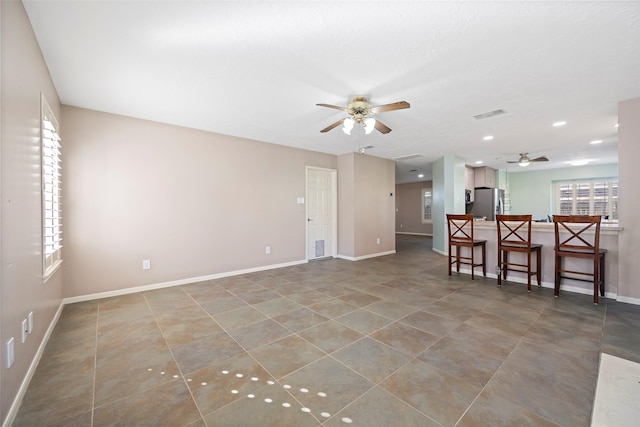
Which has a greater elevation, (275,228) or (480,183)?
(480,183)

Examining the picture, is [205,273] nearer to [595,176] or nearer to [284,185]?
[284,185]

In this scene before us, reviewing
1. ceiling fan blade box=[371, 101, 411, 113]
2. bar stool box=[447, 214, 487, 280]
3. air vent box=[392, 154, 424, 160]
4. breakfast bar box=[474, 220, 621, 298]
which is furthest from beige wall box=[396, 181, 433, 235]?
ceiling fan blade box=[371, 101, 411, 113]

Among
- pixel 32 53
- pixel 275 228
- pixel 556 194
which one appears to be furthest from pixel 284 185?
pixel 556 194

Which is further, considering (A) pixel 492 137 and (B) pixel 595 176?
(B) pixel 595 176

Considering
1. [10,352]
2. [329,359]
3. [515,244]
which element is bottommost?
[329,359]

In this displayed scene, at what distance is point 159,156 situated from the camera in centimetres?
390

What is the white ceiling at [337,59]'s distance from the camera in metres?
1.83

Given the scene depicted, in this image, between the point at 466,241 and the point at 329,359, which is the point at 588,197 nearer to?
the point at 466,241

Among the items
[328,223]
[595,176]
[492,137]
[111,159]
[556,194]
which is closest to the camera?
[111,159]

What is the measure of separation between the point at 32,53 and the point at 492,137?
6159mm

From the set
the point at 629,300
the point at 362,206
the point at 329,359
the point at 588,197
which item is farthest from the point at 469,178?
the point at 329,359

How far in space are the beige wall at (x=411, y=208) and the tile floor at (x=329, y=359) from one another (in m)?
8.20

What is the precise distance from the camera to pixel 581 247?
3.40 meters

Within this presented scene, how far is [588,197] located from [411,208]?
18.5 feet
